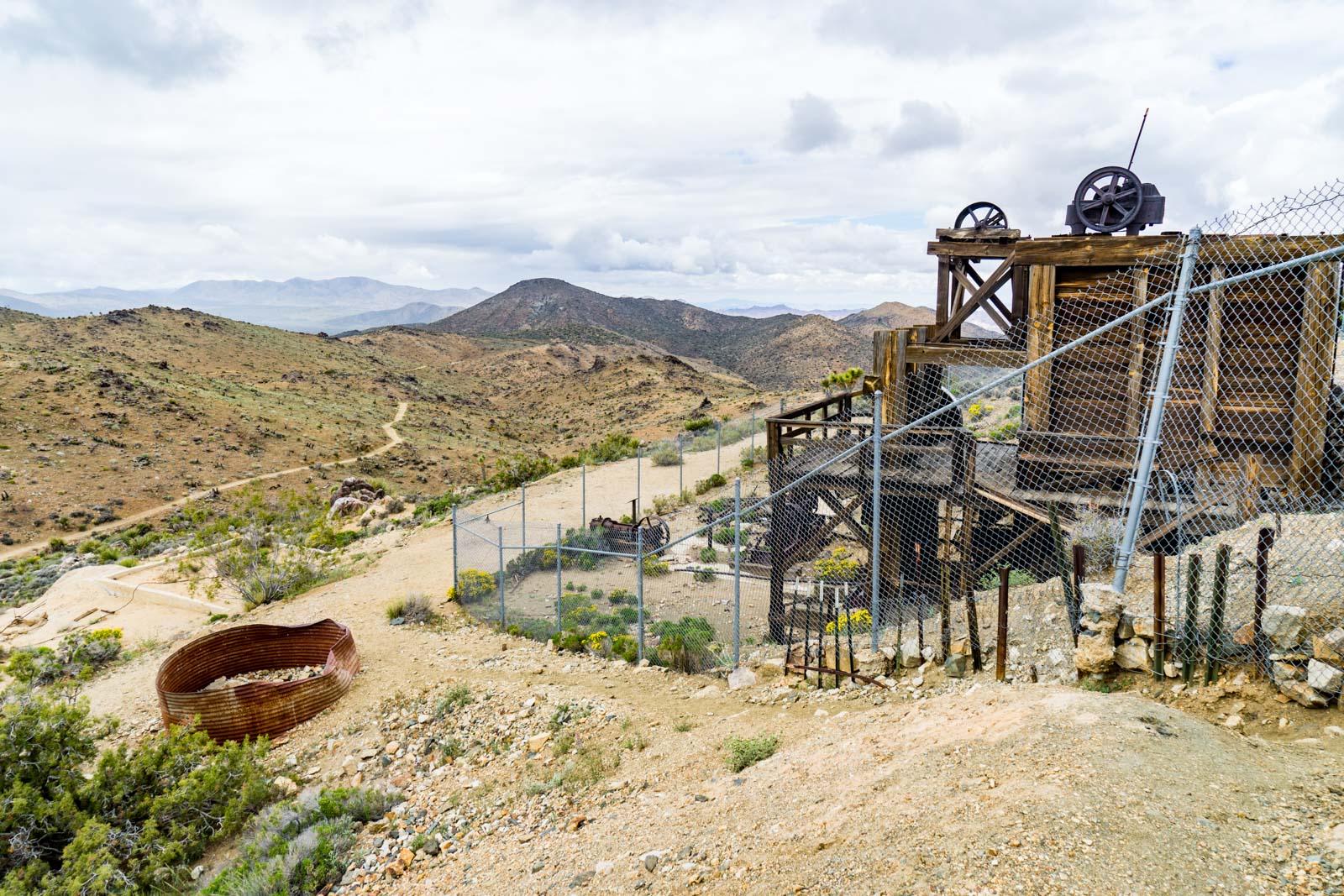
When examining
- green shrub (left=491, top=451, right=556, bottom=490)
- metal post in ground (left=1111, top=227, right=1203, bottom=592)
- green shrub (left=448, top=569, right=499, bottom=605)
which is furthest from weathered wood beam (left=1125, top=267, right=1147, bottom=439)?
green shrub (left=491, top=451, right=556, bottom=490)

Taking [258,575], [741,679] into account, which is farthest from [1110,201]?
[258,575]

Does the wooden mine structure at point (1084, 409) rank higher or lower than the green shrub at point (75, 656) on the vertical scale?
higher

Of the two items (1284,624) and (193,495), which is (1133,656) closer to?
Result: (1284,624)

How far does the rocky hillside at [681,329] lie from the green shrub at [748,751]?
2956 inches

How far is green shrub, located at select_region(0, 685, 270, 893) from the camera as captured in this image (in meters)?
7.49

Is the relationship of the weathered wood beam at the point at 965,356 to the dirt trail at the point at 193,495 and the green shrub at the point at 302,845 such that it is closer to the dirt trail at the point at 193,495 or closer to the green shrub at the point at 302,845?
the green shrub at the point at 302,845

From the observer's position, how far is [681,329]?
162 metres

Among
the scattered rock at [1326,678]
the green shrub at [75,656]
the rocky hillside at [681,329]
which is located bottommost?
the green shrub at [75,656]

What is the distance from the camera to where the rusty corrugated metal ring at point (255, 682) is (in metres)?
10.3

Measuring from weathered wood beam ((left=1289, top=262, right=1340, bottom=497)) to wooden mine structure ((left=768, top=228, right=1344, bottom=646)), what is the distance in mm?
24

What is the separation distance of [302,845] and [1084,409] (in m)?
11.8

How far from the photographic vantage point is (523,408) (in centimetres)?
7312

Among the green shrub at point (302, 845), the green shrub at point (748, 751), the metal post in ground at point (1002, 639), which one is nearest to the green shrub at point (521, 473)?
the green shrub at point (302, 845)

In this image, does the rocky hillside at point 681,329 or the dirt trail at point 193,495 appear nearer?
the dirt trail at point 193,495
